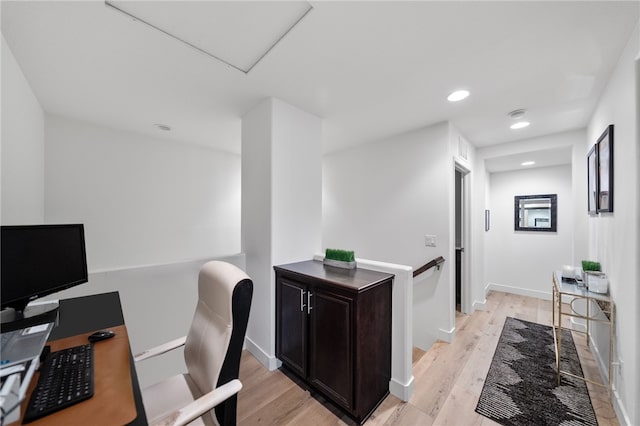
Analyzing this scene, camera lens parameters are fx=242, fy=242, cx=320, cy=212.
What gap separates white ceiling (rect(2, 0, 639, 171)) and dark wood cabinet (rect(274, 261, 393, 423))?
63.7 inches

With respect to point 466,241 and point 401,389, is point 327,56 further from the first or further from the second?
point 466,241

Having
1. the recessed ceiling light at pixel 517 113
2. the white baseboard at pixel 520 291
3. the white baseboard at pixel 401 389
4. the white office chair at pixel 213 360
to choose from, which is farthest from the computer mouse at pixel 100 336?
the white baseboard at pixel 520 291

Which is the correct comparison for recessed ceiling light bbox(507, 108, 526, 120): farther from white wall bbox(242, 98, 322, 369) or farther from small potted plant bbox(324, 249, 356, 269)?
small potted plant bbox(324, 249, 356, 269)

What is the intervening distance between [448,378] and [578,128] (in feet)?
11.2

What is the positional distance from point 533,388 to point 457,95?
262 centimetres

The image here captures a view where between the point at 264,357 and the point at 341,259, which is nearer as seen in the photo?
the point at 341,259

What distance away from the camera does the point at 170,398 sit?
3.89 feet

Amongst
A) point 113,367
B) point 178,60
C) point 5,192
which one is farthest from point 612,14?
point 5,192

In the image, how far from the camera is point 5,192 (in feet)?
5.34

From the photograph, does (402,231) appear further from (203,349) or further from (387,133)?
(203,349)

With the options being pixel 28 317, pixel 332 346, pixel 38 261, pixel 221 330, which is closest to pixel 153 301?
pixel 28 317

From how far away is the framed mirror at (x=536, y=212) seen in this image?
4234 mm

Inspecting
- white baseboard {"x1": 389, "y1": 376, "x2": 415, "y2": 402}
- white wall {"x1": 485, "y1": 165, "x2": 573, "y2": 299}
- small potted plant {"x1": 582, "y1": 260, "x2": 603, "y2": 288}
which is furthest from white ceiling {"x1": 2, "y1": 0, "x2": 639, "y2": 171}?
white baseboard {"x1": 389, "y1": 376, "x2": 415, "y2": 402}

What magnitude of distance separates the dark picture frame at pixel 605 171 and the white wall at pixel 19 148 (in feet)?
14.2
